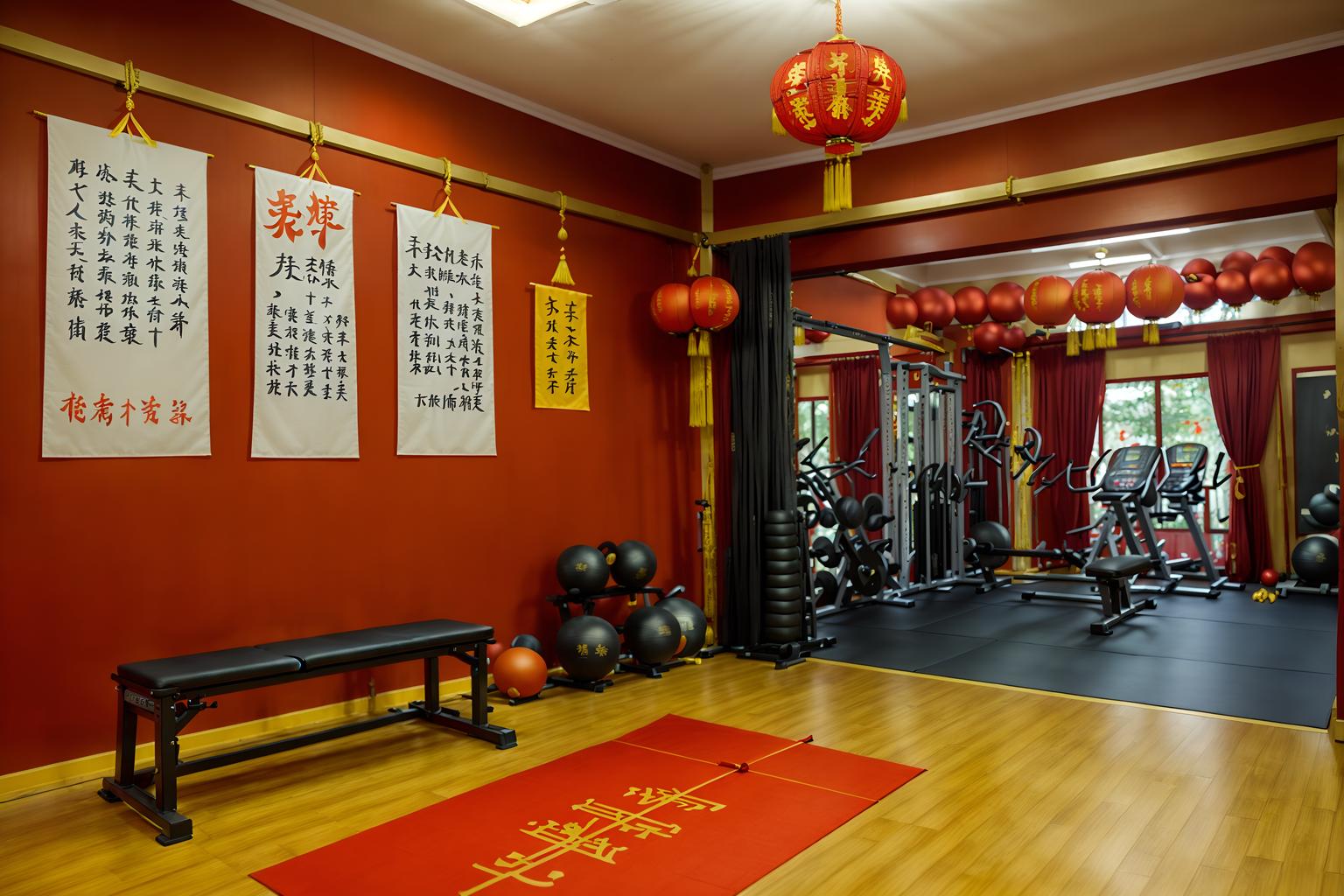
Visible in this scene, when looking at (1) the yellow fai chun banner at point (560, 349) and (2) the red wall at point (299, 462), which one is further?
(1) the yellow fai chun banner at point (560, 349)

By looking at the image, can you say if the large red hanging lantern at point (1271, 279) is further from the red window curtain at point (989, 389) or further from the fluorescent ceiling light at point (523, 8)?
the fluorescent ceiling light at point (523, 8)

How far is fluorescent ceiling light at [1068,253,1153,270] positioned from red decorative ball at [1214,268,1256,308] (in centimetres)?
141

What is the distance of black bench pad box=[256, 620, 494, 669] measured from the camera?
345 cm

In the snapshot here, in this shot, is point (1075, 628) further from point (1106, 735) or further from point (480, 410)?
point (480, 410)

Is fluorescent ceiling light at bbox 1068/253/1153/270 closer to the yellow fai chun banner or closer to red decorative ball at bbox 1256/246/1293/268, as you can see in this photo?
red decorative ball at bbox 1256/246/1293/268

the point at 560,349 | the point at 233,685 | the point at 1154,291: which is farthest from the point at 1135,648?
the point at 233,685

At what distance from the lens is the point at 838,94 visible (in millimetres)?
3312

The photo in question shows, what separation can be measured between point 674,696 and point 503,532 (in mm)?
1237

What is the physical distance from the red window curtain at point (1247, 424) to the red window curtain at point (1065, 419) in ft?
3.82

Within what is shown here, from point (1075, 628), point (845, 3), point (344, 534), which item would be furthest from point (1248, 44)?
point (344, 534)

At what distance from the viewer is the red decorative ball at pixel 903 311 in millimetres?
8641

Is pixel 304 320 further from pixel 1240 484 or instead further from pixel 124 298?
pixel 1240 484

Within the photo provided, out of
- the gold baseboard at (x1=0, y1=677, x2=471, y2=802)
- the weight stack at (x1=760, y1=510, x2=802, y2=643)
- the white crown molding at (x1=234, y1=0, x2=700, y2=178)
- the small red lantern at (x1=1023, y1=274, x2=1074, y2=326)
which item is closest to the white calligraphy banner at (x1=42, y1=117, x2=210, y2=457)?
the white crown molding at (x1=234, y1=0, x2=700, y2=178)

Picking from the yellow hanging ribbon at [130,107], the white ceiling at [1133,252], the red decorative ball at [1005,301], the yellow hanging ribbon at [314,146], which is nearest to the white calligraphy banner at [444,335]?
the yellow hanging ribbon at [314,146]
